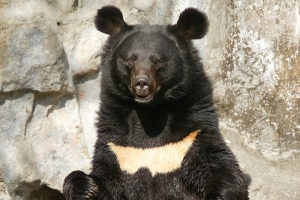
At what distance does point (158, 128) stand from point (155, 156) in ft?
0.74

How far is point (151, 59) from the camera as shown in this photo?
5.43 m

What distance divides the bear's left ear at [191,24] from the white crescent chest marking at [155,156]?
83cm

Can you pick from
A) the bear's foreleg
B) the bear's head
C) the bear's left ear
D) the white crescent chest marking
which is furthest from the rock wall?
the bear's left ear

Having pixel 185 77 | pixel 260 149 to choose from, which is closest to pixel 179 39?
pixel 185 77

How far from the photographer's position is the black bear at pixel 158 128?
17.6 ft

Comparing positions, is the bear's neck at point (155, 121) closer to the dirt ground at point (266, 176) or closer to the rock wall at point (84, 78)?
the rock wall at point (84, 78)

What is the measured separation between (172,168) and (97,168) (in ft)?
1.98

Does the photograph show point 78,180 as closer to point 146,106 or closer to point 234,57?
point 146,106

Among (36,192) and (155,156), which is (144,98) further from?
(36,192)

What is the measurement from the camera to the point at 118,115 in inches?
221

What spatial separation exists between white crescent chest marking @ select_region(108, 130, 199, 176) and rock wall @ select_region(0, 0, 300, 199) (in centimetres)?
114

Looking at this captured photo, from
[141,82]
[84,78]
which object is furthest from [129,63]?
[84,78]

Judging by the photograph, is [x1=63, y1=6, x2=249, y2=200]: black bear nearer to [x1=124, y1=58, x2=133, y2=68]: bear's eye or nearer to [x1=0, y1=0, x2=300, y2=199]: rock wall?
[x1=124, y1=58, x2=133, y2=68]: bear's eye

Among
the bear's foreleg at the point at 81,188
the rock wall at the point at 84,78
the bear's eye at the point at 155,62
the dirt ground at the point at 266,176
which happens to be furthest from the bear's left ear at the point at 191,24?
the dirt ground at the point at 266,176
